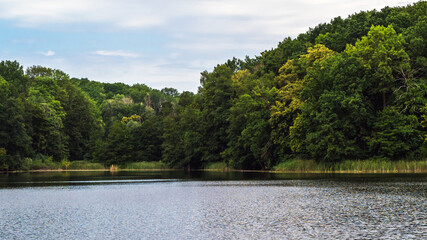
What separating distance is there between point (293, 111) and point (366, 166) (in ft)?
55.5

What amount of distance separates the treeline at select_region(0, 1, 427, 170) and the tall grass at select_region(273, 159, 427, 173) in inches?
52.4

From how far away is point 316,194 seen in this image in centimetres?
3469

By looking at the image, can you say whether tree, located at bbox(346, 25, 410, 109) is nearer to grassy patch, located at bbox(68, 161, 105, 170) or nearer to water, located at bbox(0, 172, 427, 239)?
water, located at bbox(0, 172, 427, 239)

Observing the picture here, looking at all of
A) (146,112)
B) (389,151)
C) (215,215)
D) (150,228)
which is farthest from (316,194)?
(146,112)

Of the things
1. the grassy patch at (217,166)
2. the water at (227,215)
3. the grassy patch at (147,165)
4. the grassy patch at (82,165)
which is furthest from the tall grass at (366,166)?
the grassy patch at (82,165)

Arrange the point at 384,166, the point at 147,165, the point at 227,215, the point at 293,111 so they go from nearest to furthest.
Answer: the point at 227,215 < the point at 384,166 < the point at 293,111 < the point at 147,165

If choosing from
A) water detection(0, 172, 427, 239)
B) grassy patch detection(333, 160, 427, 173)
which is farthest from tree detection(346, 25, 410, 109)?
water detection(0, 172, 427, 239)

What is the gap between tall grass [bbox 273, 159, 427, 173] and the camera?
5994 cm

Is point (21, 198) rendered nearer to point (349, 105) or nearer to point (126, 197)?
point (126, 197)

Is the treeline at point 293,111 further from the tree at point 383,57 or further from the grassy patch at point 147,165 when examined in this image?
the grassy patch at point 147,165

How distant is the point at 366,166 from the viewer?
62.3 m

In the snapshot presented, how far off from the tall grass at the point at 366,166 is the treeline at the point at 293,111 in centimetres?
133

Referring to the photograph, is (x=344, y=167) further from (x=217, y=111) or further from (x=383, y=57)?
(x=217, y=111)

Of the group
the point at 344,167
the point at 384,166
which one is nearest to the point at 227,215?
the point at 384,166
